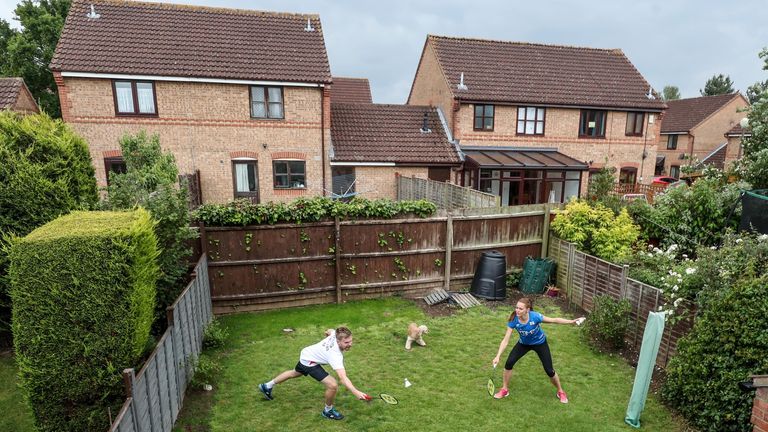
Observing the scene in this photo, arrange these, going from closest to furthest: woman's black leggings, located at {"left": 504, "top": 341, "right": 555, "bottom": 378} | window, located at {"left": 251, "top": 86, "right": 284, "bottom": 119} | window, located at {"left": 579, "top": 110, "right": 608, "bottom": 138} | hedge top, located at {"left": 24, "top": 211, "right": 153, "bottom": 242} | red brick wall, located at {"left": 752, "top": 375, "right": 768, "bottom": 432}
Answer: hedge top, located at {"left": 24, "top": 211, "right": 153, "bottom": 242}, red brick wall, located at {"left": 752, "top": 375, "right": 768, "bottom": 432}, woman's black leggings, located at {"left": 504, "top": 341, "right": 555, "bottom": 378}, window, located at {"left": 251, "top": 86, "right": 284, "bottom": 119}, window, located at {"left": 579, "top": 110, "right": 608, "bottom": 138}

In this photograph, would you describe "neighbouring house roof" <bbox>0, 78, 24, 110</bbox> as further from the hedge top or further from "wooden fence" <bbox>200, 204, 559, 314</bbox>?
the hedge top

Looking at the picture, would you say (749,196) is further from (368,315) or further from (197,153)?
(197,153)

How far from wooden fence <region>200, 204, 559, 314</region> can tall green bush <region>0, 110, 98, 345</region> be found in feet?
9.12

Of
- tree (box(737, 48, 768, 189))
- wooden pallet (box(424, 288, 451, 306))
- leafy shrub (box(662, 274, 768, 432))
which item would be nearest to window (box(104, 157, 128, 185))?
wooden pallet (box(424, 288, 451, 306))

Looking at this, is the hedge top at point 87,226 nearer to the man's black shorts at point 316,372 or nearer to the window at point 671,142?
the man's black shorts at point 316,372

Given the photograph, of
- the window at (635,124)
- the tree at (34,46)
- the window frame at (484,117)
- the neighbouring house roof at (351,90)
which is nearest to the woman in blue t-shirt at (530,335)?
the window frame at (484,117)

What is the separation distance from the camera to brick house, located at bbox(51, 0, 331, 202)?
16.4 m

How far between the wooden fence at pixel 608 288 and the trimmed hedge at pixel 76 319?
8027mm

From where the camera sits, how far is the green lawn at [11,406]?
5.61m

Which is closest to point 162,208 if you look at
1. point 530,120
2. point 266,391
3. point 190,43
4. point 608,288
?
point 266,391

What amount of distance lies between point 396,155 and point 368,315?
10.7m

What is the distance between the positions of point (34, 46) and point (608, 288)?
107ft

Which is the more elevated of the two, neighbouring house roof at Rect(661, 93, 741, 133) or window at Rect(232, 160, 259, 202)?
neighbouring house roof at Rect(661, 93, 741, 133)

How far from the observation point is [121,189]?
279 inches
